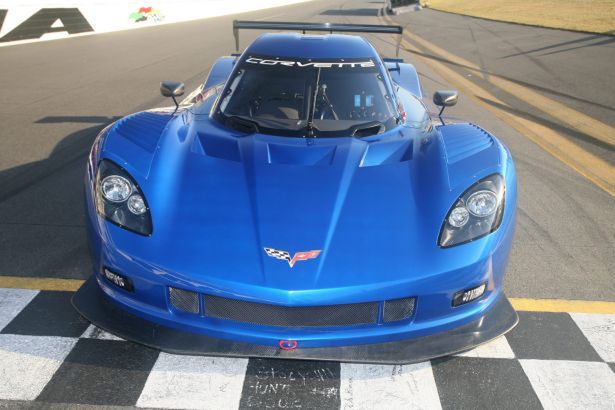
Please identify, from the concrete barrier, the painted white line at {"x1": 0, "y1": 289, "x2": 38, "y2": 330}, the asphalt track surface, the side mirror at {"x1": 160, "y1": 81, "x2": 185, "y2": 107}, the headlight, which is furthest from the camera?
the concrete barrier

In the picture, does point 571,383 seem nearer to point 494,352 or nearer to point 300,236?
point 494,352

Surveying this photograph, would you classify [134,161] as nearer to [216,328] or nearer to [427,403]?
[216,328]

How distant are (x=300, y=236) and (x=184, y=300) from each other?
57cm

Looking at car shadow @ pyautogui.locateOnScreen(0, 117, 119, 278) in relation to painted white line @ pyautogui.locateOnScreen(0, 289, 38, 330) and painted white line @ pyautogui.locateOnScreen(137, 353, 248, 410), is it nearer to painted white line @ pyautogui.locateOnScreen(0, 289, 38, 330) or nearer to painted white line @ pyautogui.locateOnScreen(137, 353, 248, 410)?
painted white line @ pyautogui.locateOnScreen(0, 289, 38, 330)

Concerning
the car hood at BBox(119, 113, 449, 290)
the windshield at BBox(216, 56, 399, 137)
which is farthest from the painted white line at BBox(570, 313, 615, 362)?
the windshield at BBox(216, 56, 399, 137)

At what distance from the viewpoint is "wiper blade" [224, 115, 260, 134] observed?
349 cm

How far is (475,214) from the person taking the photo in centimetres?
280

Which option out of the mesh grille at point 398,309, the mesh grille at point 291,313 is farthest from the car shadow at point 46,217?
the mesh grille at point 398,309

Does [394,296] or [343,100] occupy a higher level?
[343,100]

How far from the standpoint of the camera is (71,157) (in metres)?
5.68

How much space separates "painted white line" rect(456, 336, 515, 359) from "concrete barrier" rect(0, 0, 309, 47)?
16378mm

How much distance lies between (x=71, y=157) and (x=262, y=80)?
2777 millimetres

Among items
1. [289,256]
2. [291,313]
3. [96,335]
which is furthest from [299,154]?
[96,335]

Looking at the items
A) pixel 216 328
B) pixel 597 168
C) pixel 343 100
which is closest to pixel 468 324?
pixel 216 328
